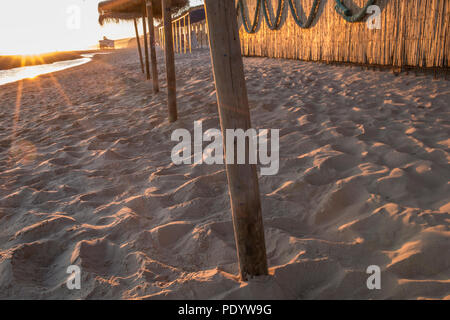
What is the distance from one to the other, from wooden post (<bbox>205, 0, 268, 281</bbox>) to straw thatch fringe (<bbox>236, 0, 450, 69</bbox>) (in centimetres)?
502

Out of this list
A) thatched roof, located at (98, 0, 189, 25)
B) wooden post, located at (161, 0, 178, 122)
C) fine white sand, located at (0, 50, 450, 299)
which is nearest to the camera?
fine white sand, located at (0, 50, 450, 299)

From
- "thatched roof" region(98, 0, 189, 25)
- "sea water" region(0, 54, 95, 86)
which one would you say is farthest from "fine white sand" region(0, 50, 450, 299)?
"sea water" region(0, 54, 95, 86)

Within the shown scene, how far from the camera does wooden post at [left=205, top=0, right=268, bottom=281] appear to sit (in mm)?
1222

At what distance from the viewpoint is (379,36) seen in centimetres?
602

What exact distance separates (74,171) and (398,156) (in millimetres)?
2828

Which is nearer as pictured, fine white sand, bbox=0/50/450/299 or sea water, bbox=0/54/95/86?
fine white sand, bbox=0/50/450/299

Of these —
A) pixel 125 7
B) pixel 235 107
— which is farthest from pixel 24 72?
pixel 235 107

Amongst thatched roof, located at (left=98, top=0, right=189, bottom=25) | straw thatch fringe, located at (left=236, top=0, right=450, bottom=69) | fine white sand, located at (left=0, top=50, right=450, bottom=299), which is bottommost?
fine white sand, located at (left=0, top=50, right=450, bottom=299)

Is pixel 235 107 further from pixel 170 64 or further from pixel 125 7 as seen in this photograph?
pixel 125 7

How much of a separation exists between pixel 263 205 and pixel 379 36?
5.27 metres

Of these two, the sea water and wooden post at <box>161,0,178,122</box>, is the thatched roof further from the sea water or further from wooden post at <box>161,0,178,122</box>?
the sea water

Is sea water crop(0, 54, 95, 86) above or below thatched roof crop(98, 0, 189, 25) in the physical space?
below

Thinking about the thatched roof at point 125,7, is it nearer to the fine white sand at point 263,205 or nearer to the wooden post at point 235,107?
the fine white sand at point 263,205
